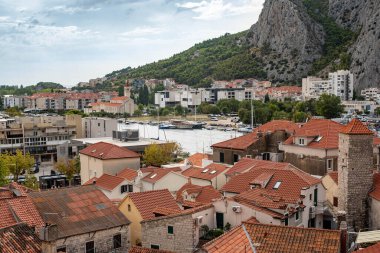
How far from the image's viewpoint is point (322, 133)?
1232 inches

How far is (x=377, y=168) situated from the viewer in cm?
3012

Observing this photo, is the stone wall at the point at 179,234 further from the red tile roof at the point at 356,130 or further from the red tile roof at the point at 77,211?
the red tile roof at the point at 356,130

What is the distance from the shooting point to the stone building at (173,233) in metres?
16.6

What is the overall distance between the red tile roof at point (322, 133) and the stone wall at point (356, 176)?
8406mm

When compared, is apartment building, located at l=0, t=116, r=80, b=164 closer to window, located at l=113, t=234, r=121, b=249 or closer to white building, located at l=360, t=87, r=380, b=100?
window, located at l=113, t=234, r=121, b=249

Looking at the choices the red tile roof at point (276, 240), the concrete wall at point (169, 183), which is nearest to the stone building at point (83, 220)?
the red tile roof at point (276, 240)

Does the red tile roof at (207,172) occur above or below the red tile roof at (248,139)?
below

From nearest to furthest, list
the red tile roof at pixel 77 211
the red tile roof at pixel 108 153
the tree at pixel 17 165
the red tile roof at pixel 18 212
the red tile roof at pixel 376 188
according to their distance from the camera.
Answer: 1. the red tile roof at pixel 18 212
2. the red tile roof at pixel 77 211
3. the red tile roof at pixel 376 188
4. the red tile roof at pixel 108 153
5. the tree at pixel 17 165

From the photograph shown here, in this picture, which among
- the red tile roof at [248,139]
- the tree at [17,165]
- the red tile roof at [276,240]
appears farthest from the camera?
the tree at [17,165]

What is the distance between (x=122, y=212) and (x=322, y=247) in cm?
850

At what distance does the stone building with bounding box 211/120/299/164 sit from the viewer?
34.6 m

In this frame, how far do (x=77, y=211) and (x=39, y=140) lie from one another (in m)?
45.8

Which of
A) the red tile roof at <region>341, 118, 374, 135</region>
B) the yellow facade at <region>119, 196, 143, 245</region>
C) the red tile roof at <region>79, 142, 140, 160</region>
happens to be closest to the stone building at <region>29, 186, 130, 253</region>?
the yellow facade at <region>119, 196, 143, 245</region>

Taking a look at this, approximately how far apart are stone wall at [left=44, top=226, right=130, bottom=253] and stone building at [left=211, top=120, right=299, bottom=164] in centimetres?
1741
